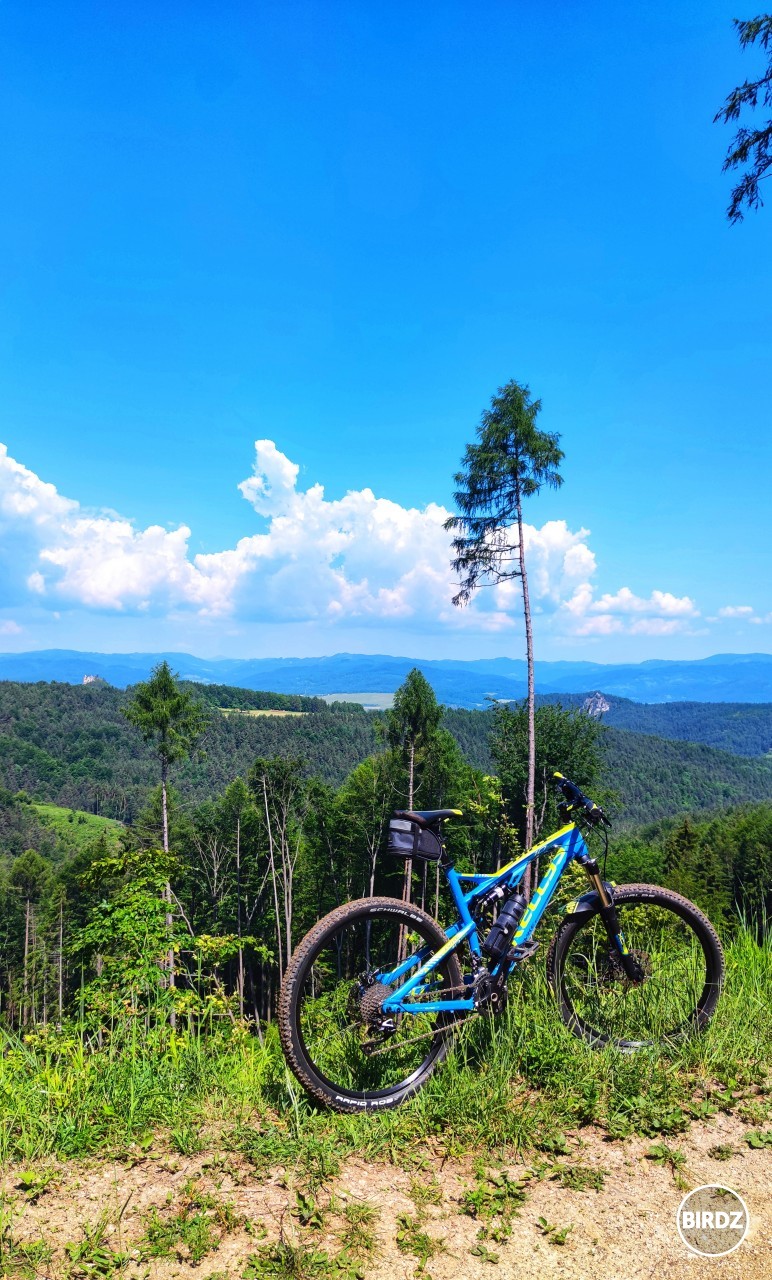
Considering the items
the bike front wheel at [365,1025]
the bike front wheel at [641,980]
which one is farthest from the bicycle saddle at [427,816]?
the bike front wheel at [641,980]

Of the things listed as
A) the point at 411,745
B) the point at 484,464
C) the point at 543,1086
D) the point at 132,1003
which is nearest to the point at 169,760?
the point at 411,745

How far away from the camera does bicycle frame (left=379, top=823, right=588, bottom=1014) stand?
2982mm

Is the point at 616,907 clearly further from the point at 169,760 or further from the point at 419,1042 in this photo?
the point at 169,760

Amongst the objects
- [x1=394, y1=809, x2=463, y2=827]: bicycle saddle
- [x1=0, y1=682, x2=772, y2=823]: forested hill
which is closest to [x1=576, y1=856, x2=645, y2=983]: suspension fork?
[x1=394, y1=809, x2=463, y2=827]: bicycle saddle

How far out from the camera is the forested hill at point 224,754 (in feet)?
425

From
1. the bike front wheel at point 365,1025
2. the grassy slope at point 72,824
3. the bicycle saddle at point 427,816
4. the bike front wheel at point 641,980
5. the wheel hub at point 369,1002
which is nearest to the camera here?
the bike front wheel at point 365,1025

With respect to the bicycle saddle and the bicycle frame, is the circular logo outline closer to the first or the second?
the bicycle frame

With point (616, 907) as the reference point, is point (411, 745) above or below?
below

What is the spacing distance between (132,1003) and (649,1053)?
321cm

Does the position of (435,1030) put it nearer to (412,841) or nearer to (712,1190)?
(412,841)

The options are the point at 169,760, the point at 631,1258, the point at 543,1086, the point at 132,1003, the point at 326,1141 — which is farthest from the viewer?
the point at 169,760

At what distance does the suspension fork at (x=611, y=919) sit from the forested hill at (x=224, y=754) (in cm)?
10210

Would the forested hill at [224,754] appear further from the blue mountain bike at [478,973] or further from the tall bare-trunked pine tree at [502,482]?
the blue mountain bike at [478,973]

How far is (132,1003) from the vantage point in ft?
13.1
